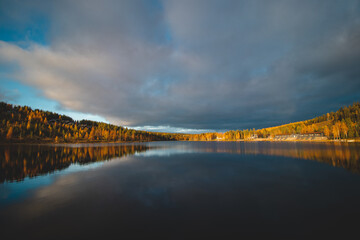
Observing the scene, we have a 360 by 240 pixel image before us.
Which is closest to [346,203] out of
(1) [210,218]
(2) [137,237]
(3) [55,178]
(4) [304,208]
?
(4) [304,208]

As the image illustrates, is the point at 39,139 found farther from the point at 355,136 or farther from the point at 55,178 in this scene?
the point at 355,136

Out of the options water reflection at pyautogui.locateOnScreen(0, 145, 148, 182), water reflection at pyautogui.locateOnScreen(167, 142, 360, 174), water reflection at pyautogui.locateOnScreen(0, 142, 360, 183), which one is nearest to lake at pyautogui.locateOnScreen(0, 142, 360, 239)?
water reflection at pyautogui.locateOnScreen(0, 145, 148, 182)

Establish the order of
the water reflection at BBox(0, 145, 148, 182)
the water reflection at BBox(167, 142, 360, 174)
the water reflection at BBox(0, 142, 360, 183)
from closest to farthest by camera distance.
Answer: the water reflection at BBox(0, 145, 148, 182)
the water reflection at BBox(0, 142, 360, 183)
the water reflection at BBox(167, 142, 360, 174)

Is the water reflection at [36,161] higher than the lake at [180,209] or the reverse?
higher

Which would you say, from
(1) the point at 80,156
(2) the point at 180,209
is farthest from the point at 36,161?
(2) the point at 180,209

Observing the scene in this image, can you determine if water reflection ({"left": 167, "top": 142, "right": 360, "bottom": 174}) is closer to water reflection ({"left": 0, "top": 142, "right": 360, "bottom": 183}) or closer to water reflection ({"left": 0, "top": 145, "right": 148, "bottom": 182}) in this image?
water reflection ({"left": 0, "top": 142, "right": 360, "bottom": 183})

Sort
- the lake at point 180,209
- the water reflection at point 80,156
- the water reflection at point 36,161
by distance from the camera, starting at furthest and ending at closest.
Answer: the water reflection at point 80,156, the water reflection at point 36,161, the lake at point 180,209

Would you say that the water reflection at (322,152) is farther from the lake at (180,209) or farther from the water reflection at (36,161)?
the water reflection at (36,161)

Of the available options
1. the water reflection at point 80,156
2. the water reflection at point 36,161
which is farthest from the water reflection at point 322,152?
the water reflection at point 36,161

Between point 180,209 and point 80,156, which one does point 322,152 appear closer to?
point 180,209

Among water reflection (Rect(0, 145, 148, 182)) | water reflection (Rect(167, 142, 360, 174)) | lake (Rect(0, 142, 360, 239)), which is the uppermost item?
water reflection (Rect(0, 145, 148, 182))

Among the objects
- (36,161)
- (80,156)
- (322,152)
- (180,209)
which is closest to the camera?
(180,209)

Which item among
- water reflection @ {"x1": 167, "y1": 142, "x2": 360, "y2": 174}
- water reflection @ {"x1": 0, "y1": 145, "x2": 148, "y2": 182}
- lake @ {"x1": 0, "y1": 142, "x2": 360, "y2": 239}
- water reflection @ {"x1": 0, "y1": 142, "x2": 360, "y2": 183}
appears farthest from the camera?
water reflection @ {"x1": 167, "y1": 142, "x2": 360, "y2": 174}

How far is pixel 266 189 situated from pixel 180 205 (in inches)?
409
